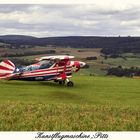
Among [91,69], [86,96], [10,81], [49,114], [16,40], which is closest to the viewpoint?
[49,114]

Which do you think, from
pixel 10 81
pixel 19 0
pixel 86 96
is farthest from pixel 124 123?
pixel 10 81

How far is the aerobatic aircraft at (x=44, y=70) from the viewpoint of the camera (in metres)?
26.4

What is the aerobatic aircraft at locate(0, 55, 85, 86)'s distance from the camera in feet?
86.7

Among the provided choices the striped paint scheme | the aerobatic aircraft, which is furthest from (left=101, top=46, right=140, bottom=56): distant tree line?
the striped paint scheme

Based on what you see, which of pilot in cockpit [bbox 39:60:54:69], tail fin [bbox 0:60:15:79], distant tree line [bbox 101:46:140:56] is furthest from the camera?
distant tree line [bbox 101:46:140:56]

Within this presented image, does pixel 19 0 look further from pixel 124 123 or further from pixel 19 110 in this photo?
pixel 19 110

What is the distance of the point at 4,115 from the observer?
8.16 meters

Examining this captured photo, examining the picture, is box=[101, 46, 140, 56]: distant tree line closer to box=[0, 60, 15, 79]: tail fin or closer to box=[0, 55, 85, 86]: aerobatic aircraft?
box=[0, 55, 85, 86]: aerobatic aircraft

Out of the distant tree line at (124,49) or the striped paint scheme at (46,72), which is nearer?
the striped paint scheme at (46,72)

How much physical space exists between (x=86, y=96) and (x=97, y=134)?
1509cm

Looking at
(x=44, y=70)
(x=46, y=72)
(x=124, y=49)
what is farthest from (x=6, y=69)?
(x=124, y=49)

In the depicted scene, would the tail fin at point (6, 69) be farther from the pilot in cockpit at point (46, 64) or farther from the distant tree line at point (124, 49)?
the distant tree line at point (124, 49)

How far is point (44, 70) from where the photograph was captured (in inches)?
1070

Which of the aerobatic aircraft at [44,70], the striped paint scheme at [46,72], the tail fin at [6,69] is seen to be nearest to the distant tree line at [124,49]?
the aerobatic aircraft at [44,70]
